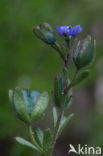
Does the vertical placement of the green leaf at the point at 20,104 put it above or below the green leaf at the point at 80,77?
below

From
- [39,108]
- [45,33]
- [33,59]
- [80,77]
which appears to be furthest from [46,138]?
[33,59]

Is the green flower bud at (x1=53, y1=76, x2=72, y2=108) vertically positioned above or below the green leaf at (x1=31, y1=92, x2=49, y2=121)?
above

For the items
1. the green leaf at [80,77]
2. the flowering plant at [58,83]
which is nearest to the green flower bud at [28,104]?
the flowering plant at [58,83]

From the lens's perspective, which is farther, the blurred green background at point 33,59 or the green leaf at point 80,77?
the blurred green background at point 33,59

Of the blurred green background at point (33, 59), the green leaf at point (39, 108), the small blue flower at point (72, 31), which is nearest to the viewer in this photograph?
the small blue flower at point (72, 31)

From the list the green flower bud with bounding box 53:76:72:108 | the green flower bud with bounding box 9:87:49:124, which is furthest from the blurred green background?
the green flower bud with bounding box 53:76:72:108

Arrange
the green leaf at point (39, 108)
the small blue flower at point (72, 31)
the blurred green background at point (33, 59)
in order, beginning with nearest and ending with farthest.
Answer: the small blue flower at point (72, 31) → the green leaf at point (39, 108) → the blurred green background at point (33, 59)

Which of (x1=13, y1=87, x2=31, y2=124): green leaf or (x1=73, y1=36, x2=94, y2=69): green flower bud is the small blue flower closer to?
(x1=73, y1=36, x2=94, y2=69): green flower bud

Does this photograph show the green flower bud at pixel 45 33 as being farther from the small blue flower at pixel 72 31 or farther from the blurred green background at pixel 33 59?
the blurred green background at pixel 33 59

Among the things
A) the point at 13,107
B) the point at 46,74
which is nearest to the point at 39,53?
the point at 46,74
